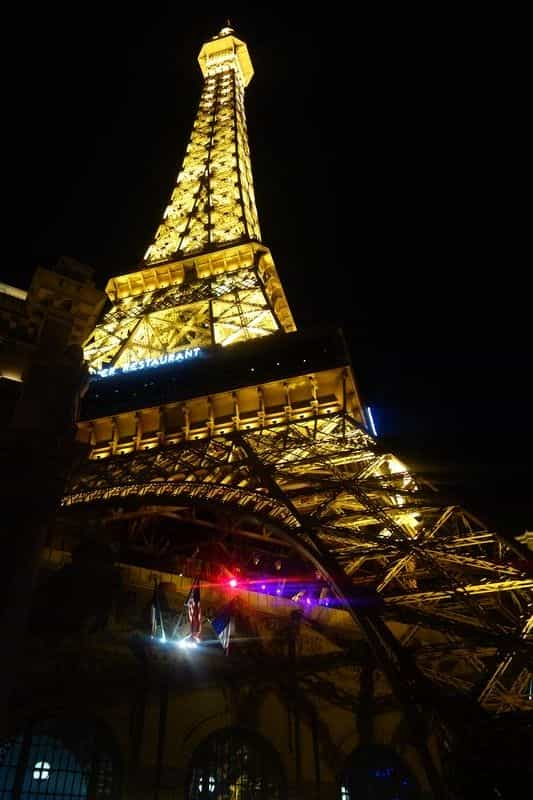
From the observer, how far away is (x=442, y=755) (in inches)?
472

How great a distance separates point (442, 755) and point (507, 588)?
5.19m

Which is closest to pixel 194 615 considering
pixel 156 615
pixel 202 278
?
pixel 156 615

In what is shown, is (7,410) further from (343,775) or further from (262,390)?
(343,775)

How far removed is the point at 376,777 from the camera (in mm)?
21344

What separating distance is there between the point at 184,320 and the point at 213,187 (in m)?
18.2

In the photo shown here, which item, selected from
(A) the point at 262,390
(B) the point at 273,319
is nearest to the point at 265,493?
(A) the point at 262,390

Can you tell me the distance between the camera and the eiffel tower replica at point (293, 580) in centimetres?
1630

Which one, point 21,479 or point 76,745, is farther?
point 76,745

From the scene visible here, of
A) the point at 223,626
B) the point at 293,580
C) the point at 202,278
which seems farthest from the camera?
the point at 202,278

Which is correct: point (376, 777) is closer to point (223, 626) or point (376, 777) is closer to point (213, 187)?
point (223, 626)

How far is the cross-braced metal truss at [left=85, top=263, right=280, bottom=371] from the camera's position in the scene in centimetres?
3275

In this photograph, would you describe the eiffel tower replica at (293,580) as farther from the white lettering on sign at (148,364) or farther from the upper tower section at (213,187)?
the upper tower section at (213,187)

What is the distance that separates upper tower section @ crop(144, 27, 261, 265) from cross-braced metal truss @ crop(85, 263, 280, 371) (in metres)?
3.66

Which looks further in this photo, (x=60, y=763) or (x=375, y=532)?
(x=375, y=532)
